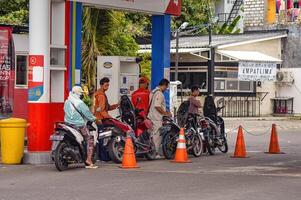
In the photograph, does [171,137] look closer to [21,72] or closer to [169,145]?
[169,145]

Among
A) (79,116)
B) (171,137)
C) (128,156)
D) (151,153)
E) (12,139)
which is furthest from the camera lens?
(171,137)

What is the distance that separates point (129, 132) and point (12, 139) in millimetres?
2655

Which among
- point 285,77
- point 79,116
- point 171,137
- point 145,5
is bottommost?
point 171,137

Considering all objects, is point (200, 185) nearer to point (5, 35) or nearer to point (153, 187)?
point (153, 187)

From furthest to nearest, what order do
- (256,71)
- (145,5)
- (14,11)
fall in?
1. (256,71)
2. (14,11)
3. (145,5)

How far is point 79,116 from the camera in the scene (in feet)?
48.3

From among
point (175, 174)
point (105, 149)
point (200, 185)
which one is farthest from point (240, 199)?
point (105, 149)

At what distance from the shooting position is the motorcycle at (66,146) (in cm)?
1428

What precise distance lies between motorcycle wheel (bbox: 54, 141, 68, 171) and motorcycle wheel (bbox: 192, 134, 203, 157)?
4.71 metres

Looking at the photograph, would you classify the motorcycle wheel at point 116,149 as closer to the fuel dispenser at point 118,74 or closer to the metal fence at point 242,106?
the fuel dispenser at point 118,74

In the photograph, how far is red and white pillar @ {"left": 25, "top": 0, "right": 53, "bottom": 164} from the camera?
1584 cm

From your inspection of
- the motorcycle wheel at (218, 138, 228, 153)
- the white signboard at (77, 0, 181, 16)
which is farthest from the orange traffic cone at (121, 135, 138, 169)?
the motorcycle wheel at (218, 138, 228, 153)

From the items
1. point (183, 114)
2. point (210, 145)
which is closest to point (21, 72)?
Result: point (183, 114)

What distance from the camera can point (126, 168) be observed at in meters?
15.0
